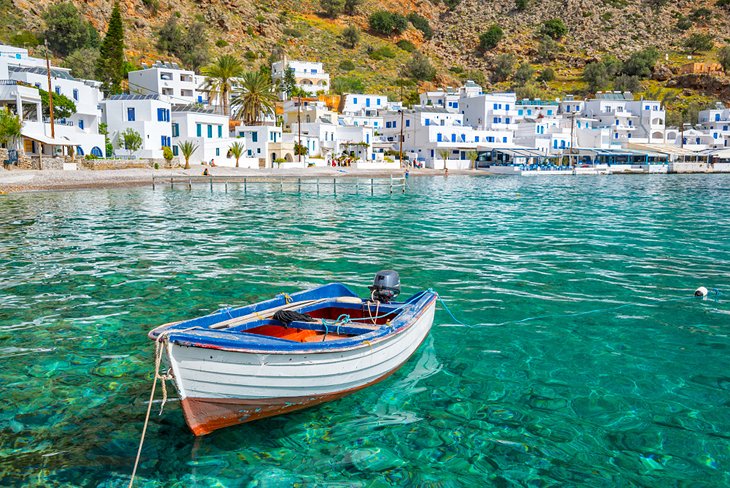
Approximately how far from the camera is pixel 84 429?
8.01 meters

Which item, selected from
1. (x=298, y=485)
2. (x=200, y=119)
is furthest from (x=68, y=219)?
(x=200, y=119)

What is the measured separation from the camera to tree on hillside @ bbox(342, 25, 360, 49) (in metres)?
165

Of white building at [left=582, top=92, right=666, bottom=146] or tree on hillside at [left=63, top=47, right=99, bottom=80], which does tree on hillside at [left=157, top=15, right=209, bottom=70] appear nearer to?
tree on hillside at [left=63, top=47, right=99, bottom=80]

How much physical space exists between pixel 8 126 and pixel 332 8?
478 feet

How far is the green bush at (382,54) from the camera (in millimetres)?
162913

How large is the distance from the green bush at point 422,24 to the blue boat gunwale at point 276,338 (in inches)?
7408

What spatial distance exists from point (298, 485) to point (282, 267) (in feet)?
41.1

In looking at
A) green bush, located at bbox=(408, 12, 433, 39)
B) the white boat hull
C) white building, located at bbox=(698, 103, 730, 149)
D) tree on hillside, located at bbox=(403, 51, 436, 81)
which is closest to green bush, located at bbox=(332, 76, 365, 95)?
tree on hillside, located at bbox=(403, 51, 436, 81)

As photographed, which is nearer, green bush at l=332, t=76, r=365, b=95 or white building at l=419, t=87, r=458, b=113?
white building at l=419, t=87, r=458, b=113

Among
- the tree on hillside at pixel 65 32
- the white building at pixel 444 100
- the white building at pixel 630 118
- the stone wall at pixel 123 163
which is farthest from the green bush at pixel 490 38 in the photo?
the stone wall at pixel 123 163

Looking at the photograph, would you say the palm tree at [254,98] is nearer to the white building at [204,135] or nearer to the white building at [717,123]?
the white building at [204,135]

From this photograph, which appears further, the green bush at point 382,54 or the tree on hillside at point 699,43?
the tree on hillside at point 699,43

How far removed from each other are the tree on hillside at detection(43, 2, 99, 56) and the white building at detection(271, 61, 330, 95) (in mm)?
36042

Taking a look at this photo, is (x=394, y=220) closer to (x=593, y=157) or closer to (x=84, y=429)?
(x=84, y=429)
